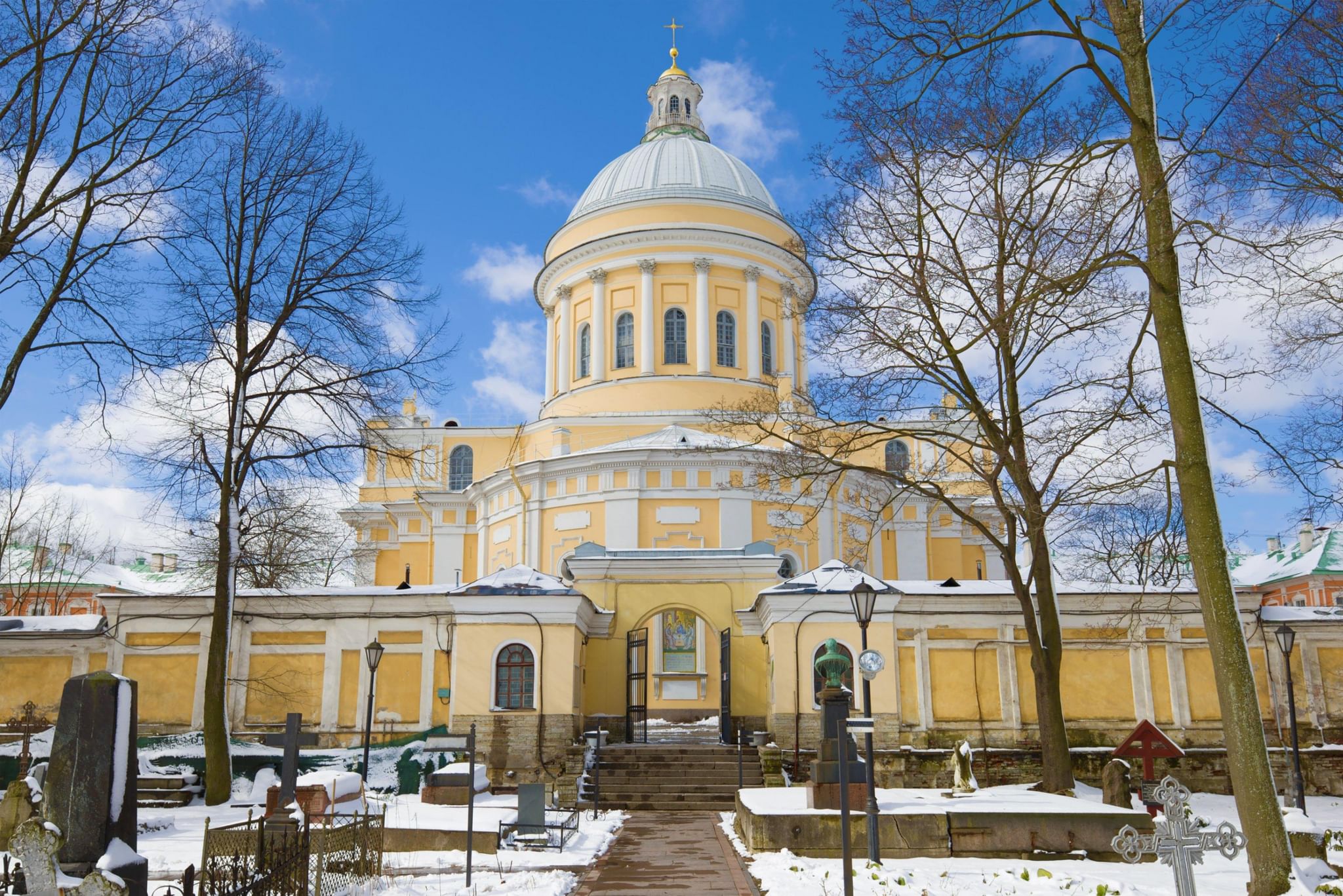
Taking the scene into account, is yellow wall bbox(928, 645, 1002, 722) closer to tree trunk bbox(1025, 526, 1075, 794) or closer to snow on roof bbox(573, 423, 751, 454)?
tree trunk bbox(1025, 526, 1075, 794)

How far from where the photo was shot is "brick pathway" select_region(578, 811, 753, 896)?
34.7ft

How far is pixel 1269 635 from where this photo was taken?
21.6 metres

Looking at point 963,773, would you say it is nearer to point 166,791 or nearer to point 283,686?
point 166,791

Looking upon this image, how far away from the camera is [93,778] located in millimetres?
6855

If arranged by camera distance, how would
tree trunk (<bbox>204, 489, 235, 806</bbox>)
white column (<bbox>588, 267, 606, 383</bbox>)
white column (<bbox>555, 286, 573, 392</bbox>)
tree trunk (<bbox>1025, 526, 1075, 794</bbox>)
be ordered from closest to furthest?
tree trunk (<bbox>1025, 526, 1075, 794</bbox>) < tree trunk (<bbox>204, 489, 235, 806</bbox>) < white column (<bbox>588, 267, 606, 383</bbox>) < white column (<bbox>555, 286, 573, 392</bbox>)

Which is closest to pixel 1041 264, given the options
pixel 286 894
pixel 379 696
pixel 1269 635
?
pixel 286 894

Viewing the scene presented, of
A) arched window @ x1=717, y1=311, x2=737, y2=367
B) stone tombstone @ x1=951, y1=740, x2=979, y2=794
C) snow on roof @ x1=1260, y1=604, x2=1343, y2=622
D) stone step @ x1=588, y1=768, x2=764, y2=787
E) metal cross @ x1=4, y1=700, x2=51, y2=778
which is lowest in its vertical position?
stone step @ x1=588, y1=768, x2=764, y2=787

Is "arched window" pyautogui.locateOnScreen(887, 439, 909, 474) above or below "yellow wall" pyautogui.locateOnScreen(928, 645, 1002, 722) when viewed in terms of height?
above

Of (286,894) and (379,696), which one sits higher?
(379,696)

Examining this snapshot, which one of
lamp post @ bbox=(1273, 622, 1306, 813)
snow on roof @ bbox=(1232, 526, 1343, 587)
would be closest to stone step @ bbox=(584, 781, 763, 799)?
lamp post @ bbox=(1273, 622, 1306, 813)

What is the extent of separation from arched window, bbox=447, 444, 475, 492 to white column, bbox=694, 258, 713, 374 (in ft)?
32.9

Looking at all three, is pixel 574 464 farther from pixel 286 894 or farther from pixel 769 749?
pixel 286 894

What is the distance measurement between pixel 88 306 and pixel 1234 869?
15.2 meters

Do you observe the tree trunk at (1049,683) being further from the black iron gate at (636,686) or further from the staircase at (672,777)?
the black iron gate at (636,686)
